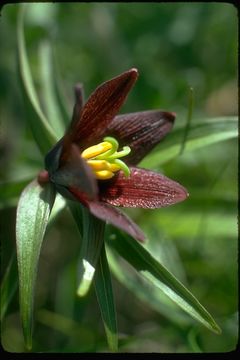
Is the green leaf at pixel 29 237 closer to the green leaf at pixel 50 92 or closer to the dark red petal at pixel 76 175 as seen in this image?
the dark red petal at pixel 76 175

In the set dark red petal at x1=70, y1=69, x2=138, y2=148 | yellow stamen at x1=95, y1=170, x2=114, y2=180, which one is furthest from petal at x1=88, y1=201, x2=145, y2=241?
dark red petal at x1=70, y1=69, x2=138, y2=148

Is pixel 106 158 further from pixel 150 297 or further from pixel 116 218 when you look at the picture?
pixel 150 297

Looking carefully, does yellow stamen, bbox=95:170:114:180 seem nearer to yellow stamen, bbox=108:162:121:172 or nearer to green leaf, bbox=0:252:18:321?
yellow stamen, bbox=108:162:121:172

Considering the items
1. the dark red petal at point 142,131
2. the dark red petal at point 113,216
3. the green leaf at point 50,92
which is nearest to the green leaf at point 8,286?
the dark red petal at point 113,216
